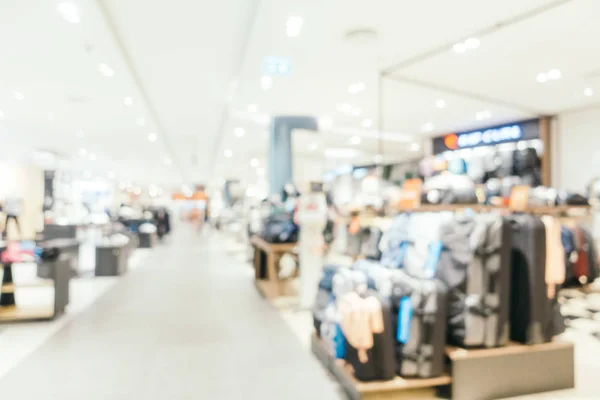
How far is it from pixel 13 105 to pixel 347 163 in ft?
43.1

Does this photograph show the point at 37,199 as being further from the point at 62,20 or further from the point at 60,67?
the point at 62,20

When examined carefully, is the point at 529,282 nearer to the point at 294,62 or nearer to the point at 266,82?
the point at 294,62

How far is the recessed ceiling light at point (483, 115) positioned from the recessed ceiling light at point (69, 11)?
8.70 m

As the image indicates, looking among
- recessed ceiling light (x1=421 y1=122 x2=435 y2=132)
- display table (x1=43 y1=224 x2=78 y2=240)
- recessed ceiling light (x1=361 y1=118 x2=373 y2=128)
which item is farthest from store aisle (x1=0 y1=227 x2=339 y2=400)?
recessed ceiling light (x1=421 y1=122 x2=435 y2=132)

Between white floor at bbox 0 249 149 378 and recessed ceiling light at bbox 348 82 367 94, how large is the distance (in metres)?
5.30

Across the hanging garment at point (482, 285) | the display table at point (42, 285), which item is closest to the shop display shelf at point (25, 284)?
the display table at point (42, 285)

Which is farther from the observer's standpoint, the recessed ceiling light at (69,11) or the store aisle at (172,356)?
the recessed ceiling light at (69,11)

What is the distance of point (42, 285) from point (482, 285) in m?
4.54

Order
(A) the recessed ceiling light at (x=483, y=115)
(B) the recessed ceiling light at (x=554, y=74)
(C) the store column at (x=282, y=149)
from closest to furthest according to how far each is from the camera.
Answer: (B) the recessed ceiling light at (x=554, y=74)
(C) the store column at (x=282, y=149)
(A) the recessed ceiling light at (x=483, y=115)

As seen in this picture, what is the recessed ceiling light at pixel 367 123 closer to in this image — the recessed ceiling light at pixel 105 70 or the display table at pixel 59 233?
the recessed ceiling light at pixel 105 70

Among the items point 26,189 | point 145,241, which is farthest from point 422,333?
point 26,189

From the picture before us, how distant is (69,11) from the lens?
502 cm

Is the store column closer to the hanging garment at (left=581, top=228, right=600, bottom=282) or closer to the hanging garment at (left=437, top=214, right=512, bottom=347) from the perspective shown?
the hanging garment at (left=581, top=228, right=600, bottom=282)

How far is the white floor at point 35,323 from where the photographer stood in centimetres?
379
